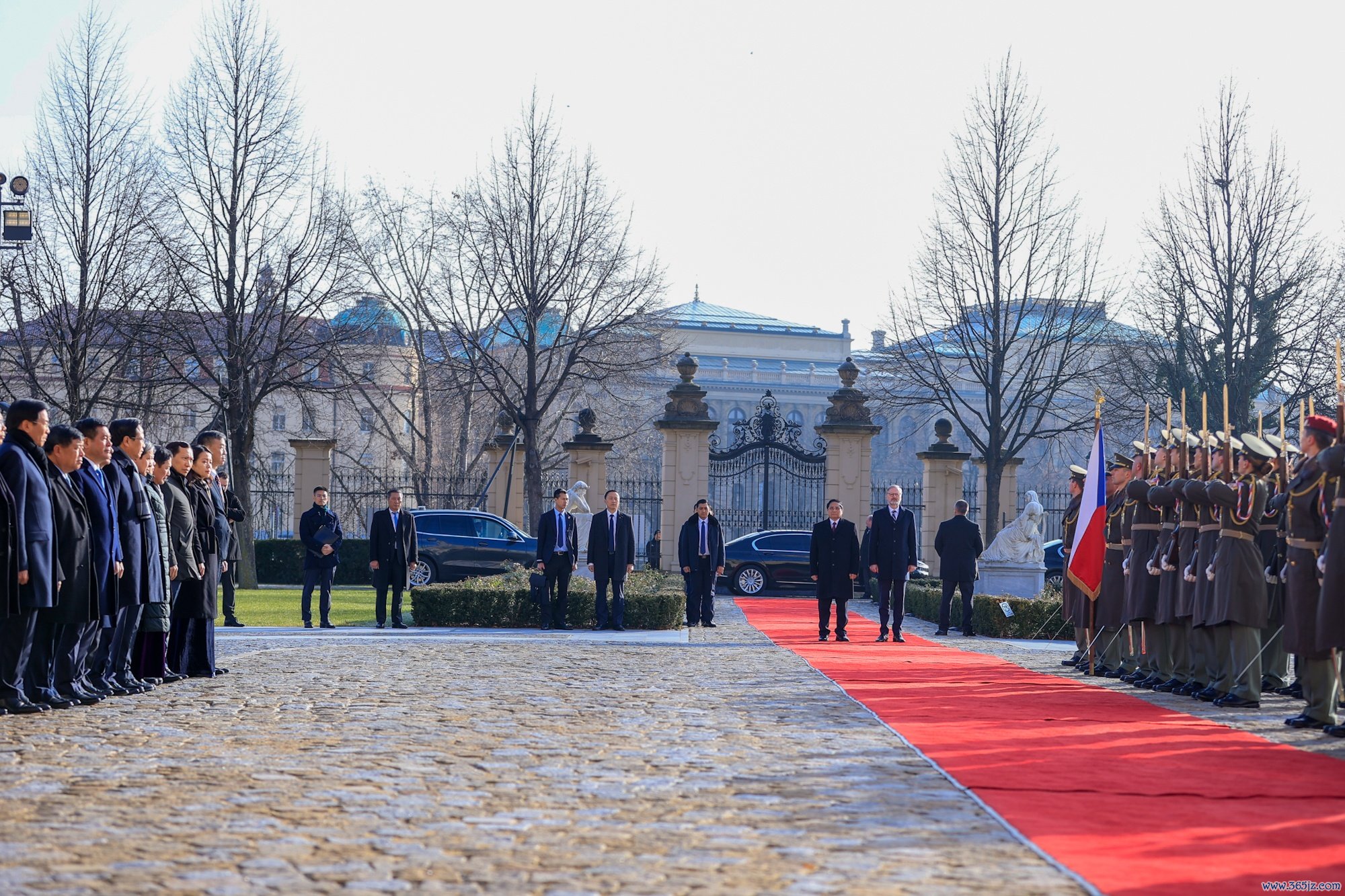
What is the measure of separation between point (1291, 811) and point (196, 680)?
8.70 meters

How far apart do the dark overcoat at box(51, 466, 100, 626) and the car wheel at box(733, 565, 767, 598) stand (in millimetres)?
20458

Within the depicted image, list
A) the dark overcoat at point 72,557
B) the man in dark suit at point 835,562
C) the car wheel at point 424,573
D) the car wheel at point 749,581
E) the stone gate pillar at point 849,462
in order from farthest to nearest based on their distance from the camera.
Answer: the stone gate pillar at point 849,462 < the car wheel at point 749,581 < the car wheel at point 424,573 < the man in dark suit at point 835,562 < the dark overcoat at point 72,557

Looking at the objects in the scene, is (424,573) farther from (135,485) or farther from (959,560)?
(135,485)

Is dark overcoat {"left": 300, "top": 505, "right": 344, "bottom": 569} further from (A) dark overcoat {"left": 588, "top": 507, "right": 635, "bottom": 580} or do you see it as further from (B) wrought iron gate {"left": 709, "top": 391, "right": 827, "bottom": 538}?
(B) wrought iron gate {"left": 709, "top": 391, "right": 827, "bottom": 538}

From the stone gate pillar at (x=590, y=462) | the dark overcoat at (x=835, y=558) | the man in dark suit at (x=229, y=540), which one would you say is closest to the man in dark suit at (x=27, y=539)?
the man in dark suit at (x=229, y=540)

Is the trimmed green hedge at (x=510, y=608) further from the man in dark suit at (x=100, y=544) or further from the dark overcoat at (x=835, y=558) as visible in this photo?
the man in dark suit at (x=100, y=544)

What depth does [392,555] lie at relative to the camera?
19.5 m

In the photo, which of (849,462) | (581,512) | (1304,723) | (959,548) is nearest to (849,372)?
(849,462)

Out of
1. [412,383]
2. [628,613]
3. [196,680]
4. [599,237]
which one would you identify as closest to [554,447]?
[412,383]

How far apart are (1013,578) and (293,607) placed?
38.3 ft

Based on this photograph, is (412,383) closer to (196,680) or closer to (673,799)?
(196,680)

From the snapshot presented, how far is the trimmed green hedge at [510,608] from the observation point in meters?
19.5

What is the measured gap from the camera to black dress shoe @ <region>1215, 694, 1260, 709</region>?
11.1 m

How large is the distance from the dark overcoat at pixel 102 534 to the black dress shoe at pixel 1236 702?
8329mm
